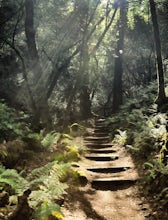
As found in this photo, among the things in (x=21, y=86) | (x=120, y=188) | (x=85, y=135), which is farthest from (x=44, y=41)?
(x=120, y=188)

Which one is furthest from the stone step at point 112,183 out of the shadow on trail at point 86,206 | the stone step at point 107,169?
the stone step at point 107,169

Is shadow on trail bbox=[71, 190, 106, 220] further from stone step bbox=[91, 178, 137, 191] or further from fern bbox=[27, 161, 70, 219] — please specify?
fern bbox=[27, 161, 70, 219]

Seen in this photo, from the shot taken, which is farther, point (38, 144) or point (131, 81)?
point (131, 81)

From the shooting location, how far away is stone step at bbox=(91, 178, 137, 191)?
7224 mm

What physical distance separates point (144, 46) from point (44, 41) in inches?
463

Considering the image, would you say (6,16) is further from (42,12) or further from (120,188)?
(120,188)

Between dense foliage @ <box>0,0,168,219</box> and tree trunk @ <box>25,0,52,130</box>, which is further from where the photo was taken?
tree trunk @ <box>25,0,52,130</box>

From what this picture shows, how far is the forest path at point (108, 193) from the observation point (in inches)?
217

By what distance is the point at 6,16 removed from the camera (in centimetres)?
1504

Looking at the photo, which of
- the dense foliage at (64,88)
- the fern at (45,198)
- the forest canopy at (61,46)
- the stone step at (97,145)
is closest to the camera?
the fern at (45,198)

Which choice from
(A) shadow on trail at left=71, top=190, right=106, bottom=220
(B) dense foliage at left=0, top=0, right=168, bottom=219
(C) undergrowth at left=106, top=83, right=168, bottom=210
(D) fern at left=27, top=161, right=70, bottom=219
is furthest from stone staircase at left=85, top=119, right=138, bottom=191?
(D) fern at left=27, top=161, right=70, bottom=219

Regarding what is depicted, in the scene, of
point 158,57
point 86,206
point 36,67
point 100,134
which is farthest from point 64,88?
point 86,206

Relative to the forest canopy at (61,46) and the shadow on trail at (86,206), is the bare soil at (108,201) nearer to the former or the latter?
the shadow on trail at (86,206)

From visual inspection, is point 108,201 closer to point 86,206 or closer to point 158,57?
point 86,206
